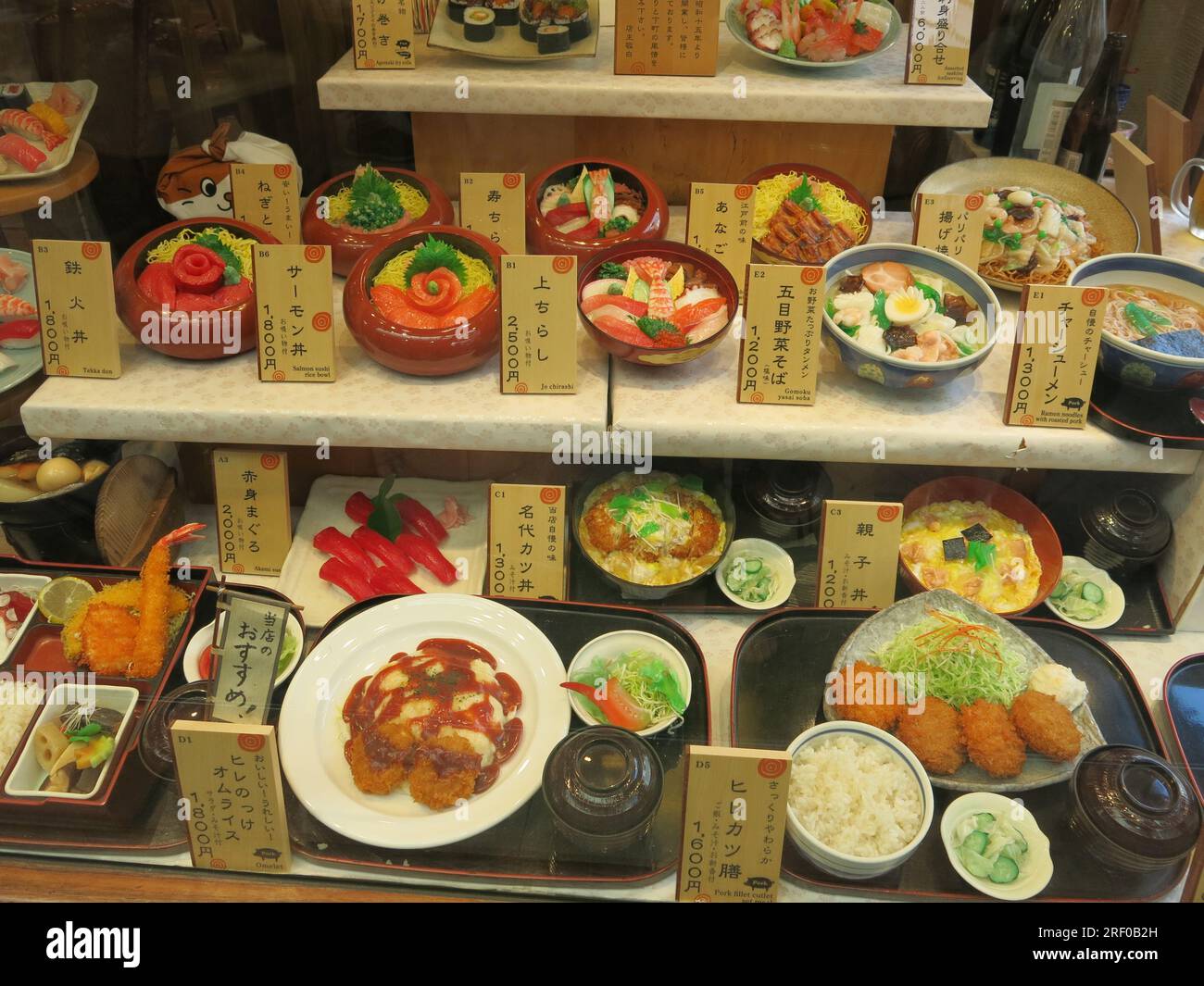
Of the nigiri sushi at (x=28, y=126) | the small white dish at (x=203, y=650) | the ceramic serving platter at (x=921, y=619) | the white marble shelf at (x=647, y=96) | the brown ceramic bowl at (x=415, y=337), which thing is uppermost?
the white marble shelf at (x=647, y=96)

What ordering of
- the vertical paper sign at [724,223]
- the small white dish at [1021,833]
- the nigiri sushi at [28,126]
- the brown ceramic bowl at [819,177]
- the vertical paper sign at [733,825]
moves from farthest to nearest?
the brown ceramic bowl at [819,177] < the nigiri sushi at [28,126] < the vertical paper sign at [724,223] < the small white dish at [1021,833] < the vertical paper sign at [733,825]

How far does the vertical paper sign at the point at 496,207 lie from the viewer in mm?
2799

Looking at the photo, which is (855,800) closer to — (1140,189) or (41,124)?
(1140,189)

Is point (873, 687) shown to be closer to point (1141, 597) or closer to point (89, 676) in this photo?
point (1141, 597)

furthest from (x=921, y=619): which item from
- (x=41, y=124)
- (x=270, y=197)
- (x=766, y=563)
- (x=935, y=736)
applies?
(x=41, y=124)

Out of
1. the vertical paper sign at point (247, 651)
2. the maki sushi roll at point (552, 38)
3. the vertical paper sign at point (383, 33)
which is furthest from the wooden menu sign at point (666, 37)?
Result: the vertical paper sign at point (247, 651)

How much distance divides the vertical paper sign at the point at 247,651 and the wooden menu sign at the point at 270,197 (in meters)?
1.29

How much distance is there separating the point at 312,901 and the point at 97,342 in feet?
4.99

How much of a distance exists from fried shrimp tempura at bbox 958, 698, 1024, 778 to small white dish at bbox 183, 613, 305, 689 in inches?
64.1

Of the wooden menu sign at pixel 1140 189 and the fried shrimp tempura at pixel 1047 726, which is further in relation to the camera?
the wooden menu sign at pixel 1140 189

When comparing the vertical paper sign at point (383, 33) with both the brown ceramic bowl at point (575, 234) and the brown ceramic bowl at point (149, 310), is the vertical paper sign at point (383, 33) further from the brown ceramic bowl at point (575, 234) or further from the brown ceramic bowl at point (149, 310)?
the brown ceramic bowl at point (149, 310)

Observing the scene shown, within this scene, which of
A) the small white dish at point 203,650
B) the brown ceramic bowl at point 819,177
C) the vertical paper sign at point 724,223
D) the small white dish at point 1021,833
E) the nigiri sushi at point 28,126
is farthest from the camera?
the brown ceramic bowl at point 819,177
